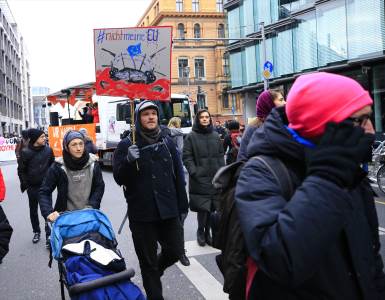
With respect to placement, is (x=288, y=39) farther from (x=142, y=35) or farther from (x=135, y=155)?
(x=135, y=155)

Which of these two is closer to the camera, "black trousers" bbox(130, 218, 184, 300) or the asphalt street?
"black trousers" bbox(130, 218, 184, 300)

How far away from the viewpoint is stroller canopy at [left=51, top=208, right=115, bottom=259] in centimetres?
370

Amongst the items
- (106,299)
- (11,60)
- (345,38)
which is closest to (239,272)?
(106,299)

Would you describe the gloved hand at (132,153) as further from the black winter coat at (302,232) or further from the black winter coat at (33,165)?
the black winter coat at (33,165)

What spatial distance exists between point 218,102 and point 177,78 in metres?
6.87

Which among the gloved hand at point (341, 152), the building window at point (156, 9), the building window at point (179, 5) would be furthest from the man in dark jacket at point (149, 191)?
the building window at point (156, 9)

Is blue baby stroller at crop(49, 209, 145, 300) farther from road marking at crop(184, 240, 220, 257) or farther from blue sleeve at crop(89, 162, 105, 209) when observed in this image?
road marking at crop(184, 240, 220, 257)

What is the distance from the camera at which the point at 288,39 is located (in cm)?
2700

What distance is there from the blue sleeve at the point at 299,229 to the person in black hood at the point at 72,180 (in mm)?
3499

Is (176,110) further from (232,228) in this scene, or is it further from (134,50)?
(232,228)

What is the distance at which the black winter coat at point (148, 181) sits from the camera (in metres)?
4.17

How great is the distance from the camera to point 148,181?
13.8ft

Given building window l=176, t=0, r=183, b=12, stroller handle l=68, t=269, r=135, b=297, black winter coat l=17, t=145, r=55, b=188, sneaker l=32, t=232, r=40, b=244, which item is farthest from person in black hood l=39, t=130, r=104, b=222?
building window l=176, t=0, r=183, b=12

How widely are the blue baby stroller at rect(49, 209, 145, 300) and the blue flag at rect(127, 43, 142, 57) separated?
2.58 metres
